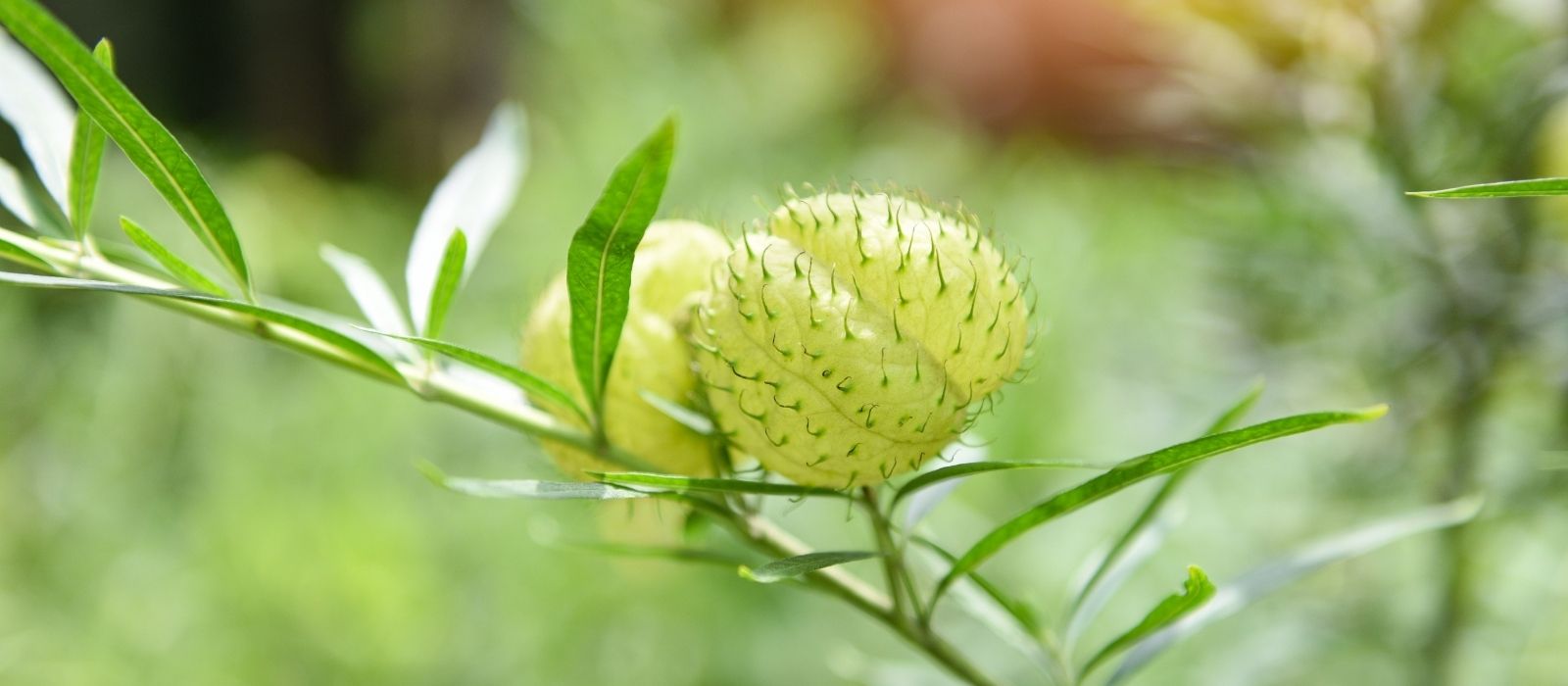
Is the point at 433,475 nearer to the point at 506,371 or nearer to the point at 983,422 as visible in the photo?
the point at 506,371

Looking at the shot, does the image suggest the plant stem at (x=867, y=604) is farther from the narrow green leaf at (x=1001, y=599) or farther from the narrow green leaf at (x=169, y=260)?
the narrow green leaf at (x=169, y=260)

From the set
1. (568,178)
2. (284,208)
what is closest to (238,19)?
(284,208)

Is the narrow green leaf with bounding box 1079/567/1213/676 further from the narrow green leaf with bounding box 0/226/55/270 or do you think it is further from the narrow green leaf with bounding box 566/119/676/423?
the narrow green leaf with bounding box 0/226/55/270

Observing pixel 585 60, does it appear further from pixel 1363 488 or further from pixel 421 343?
pixel 421 343

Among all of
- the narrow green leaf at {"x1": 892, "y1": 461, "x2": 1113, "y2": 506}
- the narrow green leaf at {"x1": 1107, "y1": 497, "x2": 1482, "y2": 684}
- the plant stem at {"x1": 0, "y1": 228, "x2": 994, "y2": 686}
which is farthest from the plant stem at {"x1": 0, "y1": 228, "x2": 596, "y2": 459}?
the narrow green leaf at {"x1": 1107, "y1": 497, "x2": 1482, "y2": 684}

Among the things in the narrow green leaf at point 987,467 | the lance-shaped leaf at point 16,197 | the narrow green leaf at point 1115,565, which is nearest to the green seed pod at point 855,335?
the narrow green leaf at point 987,467

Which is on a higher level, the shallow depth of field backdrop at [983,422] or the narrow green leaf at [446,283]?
the shallow depth of field backdrop at [983,422]

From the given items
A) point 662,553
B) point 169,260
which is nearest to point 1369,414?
point 662,553

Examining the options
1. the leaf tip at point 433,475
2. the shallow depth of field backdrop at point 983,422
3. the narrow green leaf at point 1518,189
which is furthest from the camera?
the shallow depth of field backdrop at point 983,422
